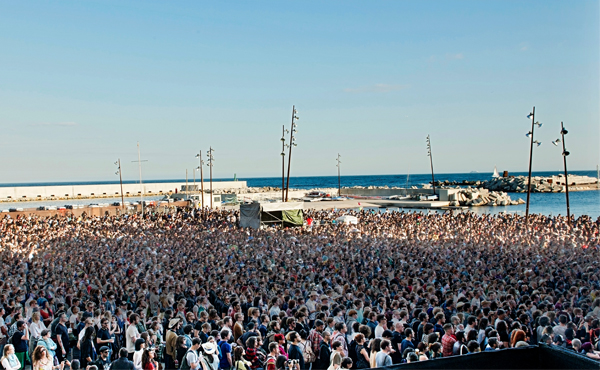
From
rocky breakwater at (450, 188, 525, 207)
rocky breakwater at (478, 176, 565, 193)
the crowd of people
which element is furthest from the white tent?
rocky breakwater at (478, 176, 565, 193)

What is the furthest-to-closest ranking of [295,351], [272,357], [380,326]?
[380,326], [295,351], [272,357]

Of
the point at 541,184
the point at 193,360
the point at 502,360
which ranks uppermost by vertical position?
the point at 541,184

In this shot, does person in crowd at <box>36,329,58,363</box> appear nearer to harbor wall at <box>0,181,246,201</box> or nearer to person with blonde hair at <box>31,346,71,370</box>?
person with blonde hair at <box>31,346,71,370</box>

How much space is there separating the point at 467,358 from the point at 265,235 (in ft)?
64.1

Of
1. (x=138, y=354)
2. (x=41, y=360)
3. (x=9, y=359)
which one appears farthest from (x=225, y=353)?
(x=9, y=359)

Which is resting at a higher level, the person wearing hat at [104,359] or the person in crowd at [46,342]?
the person in crowd at [46,342]

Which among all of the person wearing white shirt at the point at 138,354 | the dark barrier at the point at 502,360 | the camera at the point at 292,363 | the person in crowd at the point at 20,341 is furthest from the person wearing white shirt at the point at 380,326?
the person in crowd at the point at 20,341

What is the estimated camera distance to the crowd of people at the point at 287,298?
24.9 feet

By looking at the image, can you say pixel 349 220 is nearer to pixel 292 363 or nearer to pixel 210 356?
pixel 292 363

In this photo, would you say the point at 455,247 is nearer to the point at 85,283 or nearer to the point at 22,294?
the point at 85,283

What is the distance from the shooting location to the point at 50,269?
1502 centimetres

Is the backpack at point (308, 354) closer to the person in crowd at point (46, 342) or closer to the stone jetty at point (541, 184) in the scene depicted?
the person in crowd at point (46, 342)

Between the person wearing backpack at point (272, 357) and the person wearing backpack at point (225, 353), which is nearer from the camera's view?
the person wearing backpack at point (272, 357)

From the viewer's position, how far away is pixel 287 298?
36.1 ft
